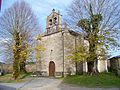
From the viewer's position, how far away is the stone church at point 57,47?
2672cm

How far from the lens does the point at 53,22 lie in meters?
29.5

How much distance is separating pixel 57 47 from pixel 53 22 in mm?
4474

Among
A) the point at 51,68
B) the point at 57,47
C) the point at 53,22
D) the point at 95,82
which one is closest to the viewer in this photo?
the point at 95,82

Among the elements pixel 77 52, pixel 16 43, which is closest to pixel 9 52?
pixel 16 43

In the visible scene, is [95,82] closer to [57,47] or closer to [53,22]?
[57,47]

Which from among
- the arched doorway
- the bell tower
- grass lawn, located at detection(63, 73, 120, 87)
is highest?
the bell tower

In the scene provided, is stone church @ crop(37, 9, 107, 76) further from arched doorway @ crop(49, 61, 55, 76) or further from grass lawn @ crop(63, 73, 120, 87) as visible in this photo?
grass lawn @ crop(63, 73, 120, 87)

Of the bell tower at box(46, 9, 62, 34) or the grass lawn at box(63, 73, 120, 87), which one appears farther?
the bell tower at box(46, 9, 62, 34)

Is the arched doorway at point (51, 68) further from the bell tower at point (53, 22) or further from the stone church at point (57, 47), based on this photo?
the bell tower at point (53, 22)

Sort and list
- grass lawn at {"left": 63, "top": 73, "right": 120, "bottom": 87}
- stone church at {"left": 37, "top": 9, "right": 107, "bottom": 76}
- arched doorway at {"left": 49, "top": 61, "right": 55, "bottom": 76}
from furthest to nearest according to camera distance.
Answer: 1. arched doorway at {"left": 49, "top": 61, "right": 55, "bottom": 76}
2. stone church at {"left": 37, "top": 9, "right": 107, "bottom": 76}
3. grass lawn at {"left": 63, "top": 73, "right": 120, "bottom": 87}

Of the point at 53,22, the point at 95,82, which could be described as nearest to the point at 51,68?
the point at 53,22

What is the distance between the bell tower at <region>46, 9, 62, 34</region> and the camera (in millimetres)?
28828

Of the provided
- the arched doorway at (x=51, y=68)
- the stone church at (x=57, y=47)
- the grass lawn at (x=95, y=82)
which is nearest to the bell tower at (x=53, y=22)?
the stone church at (x=57, y=47)

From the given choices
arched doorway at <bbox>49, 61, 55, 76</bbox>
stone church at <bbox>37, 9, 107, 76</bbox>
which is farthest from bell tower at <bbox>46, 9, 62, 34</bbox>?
arched doorway at <bbox>49, 61, 55, 76</bbox>
